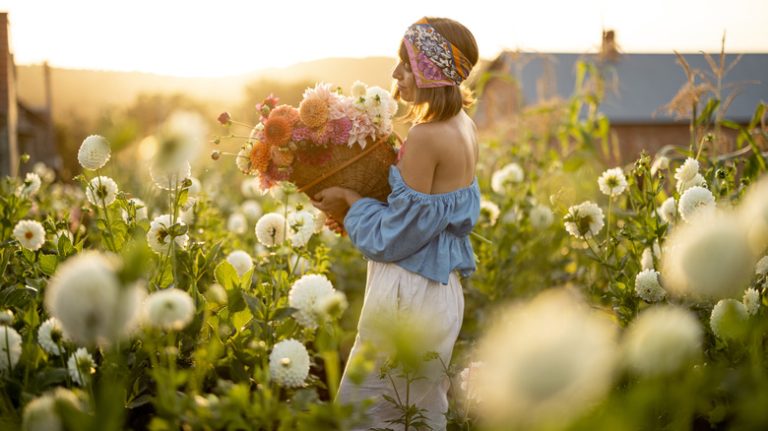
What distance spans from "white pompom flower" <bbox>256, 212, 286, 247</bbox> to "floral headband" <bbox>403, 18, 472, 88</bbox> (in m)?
0.74

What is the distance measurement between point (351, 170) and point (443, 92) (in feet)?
1.42

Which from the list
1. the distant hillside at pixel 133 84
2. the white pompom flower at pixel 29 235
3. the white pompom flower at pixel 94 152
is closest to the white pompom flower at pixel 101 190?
the white pompom flower at pixel 94 152

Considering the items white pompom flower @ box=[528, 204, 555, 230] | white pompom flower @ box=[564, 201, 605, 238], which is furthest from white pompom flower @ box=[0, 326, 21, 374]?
white pompom flower @ box=[528, 204, 555, 230]

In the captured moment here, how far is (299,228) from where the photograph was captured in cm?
263

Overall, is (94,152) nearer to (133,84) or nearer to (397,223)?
(397,223)

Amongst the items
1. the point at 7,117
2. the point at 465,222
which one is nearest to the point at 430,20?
the point at 465,222

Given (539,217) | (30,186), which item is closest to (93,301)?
(30,186)

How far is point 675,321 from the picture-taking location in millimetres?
1006

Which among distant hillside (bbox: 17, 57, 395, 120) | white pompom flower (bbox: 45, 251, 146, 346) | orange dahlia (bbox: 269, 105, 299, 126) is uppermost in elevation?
orange dahlia (bbox: 269, 105, 299, 126)

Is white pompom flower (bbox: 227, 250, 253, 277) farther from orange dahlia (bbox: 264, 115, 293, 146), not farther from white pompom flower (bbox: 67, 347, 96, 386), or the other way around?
white pompom flower (bbox: 67, 347, 96, 386)

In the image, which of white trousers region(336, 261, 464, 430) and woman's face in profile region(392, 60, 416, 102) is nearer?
white trousers region(336, 261, 464, 430)

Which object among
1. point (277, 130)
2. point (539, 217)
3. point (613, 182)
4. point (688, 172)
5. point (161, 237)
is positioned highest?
point (277, 130)

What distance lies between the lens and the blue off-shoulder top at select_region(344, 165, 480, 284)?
2.51 m

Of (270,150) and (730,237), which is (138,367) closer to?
(270,150)
